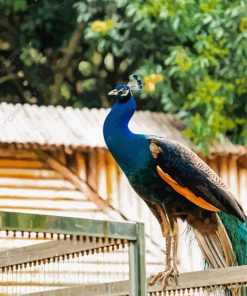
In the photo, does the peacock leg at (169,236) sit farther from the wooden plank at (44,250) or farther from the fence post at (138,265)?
the fence post at (138,265)

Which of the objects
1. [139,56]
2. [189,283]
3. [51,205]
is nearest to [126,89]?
[189,283]

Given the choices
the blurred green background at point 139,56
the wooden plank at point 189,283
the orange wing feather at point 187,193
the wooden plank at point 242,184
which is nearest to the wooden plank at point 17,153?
the blurred green background at point 139,56

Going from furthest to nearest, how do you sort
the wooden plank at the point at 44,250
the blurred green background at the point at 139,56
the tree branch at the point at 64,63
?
1. the tree branch at the point at 64,63
2. the blurred green background at the point at 139,56
3. the wooden plank at the point at 44,250

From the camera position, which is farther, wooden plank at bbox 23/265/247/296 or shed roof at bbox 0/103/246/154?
shed roof at bbox 0/103/246/154

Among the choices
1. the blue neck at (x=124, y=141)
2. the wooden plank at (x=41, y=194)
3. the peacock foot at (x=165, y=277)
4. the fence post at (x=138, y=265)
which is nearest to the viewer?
the fence post at (x=138, y=265)

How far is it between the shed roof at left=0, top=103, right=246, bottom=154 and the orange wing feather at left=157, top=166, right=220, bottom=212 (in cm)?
419

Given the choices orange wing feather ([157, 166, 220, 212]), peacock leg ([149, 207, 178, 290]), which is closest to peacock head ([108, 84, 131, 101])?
orange wing feather ([157, 166, 220, 212])

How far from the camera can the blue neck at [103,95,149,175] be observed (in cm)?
674

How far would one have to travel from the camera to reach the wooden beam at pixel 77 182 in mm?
11055

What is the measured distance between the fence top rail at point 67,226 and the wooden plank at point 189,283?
58 centimetres

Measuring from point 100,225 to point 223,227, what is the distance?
2968 millimetres

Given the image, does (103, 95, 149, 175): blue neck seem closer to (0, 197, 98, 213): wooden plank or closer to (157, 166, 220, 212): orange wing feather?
(157, 166, 220, 212): orange wing feather

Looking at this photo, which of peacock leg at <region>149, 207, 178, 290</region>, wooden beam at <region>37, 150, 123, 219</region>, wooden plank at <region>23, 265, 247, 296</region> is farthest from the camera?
wooden beam at <region>37, 150, 123, 219</region>

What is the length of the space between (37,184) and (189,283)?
18.8ft
